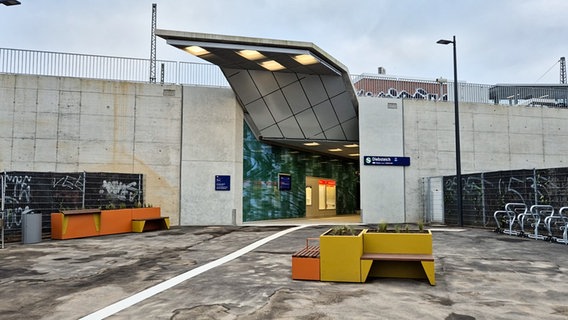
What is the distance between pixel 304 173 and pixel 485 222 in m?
10.5

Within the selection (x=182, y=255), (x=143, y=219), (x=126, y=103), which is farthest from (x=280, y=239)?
(x=126, y=103)

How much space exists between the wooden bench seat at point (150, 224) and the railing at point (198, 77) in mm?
6763

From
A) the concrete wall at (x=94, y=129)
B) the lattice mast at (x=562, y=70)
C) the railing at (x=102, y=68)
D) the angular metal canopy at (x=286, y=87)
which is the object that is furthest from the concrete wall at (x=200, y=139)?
the lattice mast at (x=562, y=70)

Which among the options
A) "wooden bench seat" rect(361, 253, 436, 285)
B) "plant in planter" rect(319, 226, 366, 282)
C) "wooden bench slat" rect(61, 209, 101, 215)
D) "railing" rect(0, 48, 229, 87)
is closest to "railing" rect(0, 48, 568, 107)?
"railing" rect(0, 48, 229, 87)

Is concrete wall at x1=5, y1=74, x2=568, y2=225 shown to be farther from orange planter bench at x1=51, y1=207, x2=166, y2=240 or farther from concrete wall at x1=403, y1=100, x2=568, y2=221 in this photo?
orange planter bench at x1=51, y1=207, x2=166, y2=240

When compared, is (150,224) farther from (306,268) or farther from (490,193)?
(490,193)

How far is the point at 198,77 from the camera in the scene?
20.0 meters

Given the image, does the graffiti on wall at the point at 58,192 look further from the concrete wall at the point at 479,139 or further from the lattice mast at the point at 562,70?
the lattice mast at the point at 562,70

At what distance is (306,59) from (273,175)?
7.47 meters

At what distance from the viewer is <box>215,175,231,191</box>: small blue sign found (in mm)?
18922

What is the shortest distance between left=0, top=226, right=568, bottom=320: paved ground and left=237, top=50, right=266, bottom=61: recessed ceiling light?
798 centimetres

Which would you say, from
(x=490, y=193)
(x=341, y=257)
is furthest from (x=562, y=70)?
(x=341, y=257)

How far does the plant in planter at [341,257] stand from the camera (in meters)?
6.92

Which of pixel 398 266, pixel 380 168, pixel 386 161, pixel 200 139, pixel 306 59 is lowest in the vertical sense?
pixel 398 266
